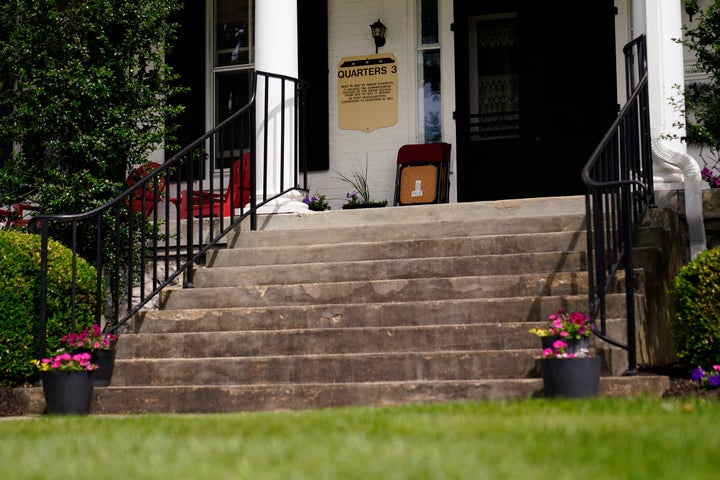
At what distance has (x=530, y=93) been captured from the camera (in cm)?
1023

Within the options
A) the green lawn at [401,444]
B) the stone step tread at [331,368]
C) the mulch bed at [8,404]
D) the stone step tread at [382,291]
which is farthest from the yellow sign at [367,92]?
the green lawn at [401,444]

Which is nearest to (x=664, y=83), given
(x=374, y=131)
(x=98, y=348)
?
(x=374, y=131)

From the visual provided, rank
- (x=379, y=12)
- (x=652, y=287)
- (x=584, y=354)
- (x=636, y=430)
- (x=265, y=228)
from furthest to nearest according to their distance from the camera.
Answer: (x=379, y=12), (x=265, y=228), (x=652, y=287), (x=584, y=354), (x=636, y=430)

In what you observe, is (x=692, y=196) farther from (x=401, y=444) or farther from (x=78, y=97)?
(x=78, y=97)

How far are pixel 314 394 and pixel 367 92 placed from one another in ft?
18.3

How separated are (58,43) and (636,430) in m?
6.70

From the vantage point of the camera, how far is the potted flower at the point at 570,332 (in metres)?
5.50

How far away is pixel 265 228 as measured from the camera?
8367 mm

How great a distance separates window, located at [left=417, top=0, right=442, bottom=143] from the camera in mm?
10625

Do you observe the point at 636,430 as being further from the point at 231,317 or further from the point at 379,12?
the point at 379,12

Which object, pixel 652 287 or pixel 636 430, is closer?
pixel 636 430

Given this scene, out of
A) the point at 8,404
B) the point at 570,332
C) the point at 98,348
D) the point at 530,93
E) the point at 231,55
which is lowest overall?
the point at 8,404

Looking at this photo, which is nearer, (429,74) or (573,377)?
(573,377)

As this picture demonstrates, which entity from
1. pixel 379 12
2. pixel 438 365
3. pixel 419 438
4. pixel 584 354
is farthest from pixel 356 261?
pixel 379 12
